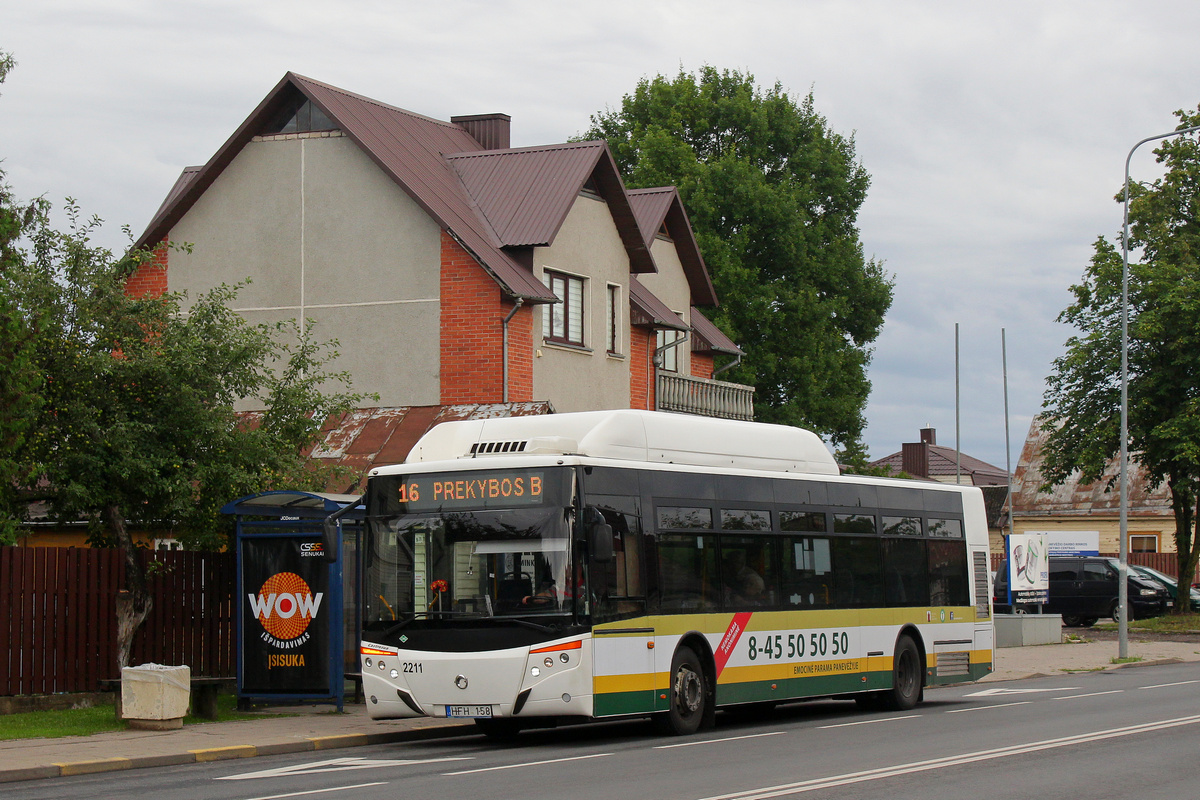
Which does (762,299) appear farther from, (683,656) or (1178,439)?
(683,656)

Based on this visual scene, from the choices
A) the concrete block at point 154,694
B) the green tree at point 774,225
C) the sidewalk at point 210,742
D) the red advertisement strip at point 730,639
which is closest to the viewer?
the sidewalk at point 210,742

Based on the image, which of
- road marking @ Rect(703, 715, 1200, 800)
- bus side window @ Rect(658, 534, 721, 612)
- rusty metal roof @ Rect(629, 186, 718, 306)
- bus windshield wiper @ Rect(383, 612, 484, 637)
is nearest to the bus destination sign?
bus windshield wiper @ Rect(383, 612, 484, 637)

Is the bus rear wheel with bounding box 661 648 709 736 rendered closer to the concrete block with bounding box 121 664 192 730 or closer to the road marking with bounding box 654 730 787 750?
the road marking with bounding box 654 730 787 750

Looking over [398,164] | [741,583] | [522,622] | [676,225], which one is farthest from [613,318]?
[522,622]

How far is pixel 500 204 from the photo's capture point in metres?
30.8

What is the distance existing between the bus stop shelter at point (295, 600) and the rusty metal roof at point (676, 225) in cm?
1925

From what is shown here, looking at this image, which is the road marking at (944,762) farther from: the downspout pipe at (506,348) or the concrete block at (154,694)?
the downspout pipe at (506,348)

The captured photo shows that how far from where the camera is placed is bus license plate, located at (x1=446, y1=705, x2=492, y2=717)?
15.0 meters

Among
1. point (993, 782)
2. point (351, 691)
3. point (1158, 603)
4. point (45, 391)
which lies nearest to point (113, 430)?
point (45, 391)

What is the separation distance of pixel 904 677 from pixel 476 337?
1151 centimetres

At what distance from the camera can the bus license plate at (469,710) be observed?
1498cm

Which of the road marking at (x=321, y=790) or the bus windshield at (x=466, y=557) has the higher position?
the bus windshield at (x=466, y=557)

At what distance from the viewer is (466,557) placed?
15.4 m

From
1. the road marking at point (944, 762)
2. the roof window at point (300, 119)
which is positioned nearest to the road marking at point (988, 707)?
the road marking at point (944, 762)
